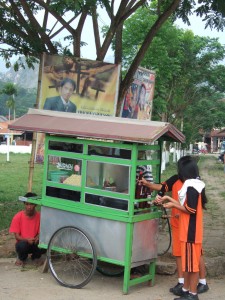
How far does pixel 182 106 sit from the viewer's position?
27391 mm

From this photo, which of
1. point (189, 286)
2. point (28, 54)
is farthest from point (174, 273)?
point (28, 54)

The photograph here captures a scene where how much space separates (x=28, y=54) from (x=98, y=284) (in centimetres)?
529

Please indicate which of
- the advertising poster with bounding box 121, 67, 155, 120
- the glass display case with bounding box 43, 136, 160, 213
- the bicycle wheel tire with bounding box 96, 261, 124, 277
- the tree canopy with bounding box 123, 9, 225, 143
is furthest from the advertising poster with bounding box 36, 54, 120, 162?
the tree canopy with bounding box 123, 9, 225, 143

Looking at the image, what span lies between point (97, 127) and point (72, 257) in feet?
4.94

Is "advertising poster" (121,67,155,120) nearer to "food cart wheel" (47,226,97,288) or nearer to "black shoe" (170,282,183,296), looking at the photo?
"food cart wheel" (47,226,97,288)

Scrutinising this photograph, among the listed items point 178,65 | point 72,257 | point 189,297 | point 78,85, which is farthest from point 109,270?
point 178,65

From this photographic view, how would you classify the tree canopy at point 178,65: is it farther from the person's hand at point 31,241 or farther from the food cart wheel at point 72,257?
the food cart wheel at point 72,257

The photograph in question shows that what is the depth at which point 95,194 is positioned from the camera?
5.16 m

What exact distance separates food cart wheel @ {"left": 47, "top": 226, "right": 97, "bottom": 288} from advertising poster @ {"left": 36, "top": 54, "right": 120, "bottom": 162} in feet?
10.1

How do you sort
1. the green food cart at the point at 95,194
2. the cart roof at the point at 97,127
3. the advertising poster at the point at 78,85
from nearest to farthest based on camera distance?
the cart roof at the point at 97,127 → the green food cart at the point at 95,194 → the advertising poster at the point at 78,85

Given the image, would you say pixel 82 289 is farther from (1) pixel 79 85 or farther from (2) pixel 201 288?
(1) pixel 79 85

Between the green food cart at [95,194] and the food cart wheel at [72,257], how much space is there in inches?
0.4

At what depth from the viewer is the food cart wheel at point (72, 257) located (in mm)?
5129

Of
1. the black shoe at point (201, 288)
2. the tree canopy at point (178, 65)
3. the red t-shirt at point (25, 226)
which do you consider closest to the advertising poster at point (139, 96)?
the red t-shirt at point (25, 226)
